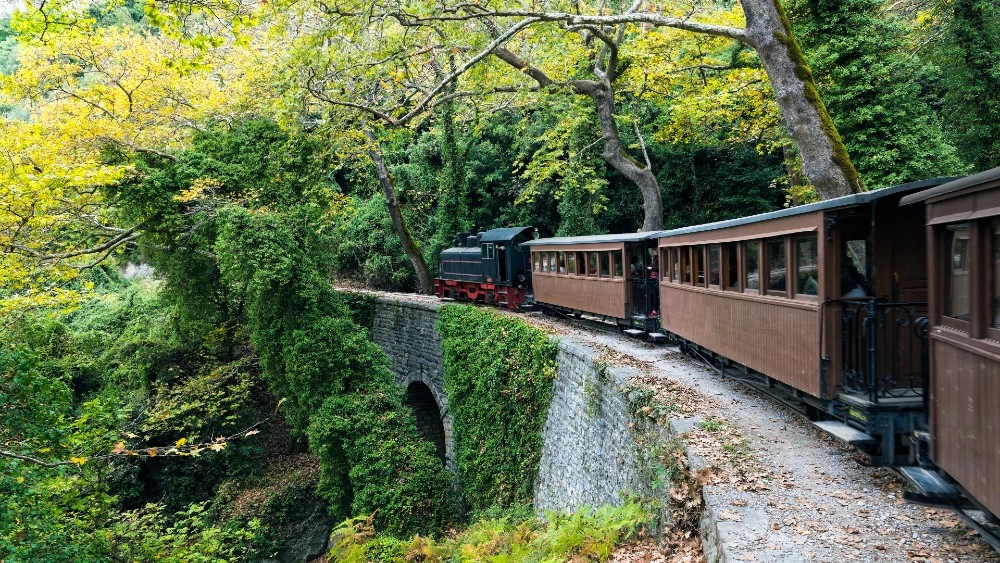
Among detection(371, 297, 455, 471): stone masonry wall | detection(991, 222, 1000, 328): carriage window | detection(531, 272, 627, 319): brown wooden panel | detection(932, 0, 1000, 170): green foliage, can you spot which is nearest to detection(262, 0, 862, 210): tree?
detection(531, 272, 627, 319): brown wooden panel

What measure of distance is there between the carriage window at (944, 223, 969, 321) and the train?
0.04ft

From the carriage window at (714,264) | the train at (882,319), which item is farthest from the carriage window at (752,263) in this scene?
the carriage window at (714,264)

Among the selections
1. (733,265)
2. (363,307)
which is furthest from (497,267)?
(733,265)

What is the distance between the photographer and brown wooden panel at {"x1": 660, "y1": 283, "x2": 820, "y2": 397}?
6.60 m

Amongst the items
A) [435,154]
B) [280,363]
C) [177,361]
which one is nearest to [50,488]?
[280,363]

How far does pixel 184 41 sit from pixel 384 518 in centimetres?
1027

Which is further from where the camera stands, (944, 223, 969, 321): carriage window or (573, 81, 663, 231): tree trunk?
(573, 81, 663, 231): tree trunk

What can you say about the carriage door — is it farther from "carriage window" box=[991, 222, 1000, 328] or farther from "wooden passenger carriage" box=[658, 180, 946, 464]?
"carriage window" box=[991, 222, 1000, 328]

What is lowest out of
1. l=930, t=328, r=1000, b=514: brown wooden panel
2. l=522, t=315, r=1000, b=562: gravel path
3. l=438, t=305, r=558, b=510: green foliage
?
l=438, t=305, r=558, b=510: green foliage

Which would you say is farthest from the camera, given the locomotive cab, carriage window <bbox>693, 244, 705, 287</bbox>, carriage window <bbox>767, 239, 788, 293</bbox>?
the locomotive cab

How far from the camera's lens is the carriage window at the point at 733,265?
8703 millimetres

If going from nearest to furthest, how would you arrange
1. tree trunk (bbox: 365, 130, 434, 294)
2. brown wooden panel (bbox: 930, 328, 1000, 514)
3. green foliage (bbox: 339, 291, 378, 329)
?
brown wooden panel (bbox: 930, 328, 1000, 514) < tree trunk (bbox: 365, 130, 434, 294) < green foliage (bbox: 339, 291, 378, 329)

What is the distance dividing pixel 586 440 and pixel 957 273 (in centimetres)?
643

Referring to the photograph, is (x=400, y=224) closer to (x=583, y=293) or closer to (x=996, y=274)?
(x=583, y=293)
